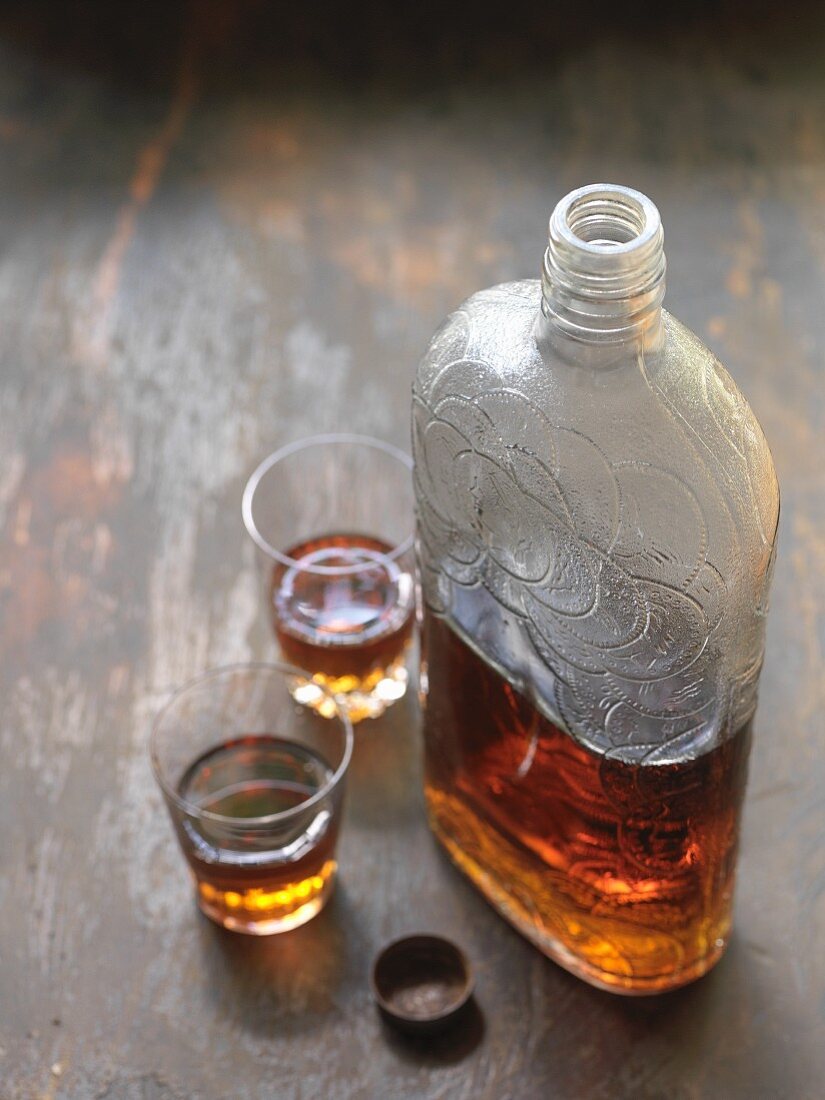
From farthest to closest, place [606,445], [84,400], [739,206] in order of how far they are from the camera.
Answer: [739,206] → [84,400] → [606,445]

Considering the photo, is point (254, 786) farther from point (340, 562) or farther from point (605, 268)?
point (605, 268)

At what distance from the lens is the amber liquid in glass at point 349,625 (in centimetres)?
90

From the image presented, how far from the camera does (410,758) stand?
89 centimetres

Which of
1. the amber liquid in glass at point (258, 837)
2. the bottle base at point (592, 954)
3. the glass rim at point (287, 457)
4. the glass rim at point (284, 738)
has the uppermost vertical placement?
the glass rim at point (287, 457)

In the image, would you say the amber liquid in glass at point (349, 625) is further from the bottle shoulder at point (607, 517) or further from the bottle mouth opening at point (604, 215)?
the bottle mouth opening at point (604, 215)

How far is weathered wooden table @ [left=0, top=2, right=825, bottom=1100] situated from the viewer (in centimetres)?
76

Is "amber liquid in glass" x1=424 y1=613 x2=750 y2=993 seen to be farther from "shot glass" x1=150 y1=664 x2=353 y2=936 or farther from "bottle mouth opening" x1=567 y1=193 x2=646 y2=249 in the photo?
"bottle mouth opening" x1=567 y1=193 x2=646 y2=249

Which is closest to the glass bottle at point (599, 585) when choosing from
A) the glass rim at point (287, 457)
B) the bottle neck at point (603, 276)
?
the bottle neck at point (603, 276)

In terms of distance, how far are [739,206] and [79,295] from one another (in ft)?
1.69

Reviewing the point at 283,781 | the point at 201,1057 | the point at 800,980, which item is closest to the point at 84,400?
the point at 283,781

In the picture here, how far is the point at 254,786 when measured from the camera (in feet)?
2.78

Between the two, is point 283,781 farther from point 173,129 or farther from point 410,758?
point 173,129

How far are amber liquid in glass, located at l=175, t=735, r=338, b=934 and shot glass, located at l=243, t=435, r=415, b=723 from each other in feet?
0.13

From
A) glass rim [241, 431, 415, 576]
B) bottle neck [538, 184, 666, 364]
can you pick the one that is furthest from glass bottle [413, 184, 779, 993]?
glass rim [241, 431, 415, 576]
